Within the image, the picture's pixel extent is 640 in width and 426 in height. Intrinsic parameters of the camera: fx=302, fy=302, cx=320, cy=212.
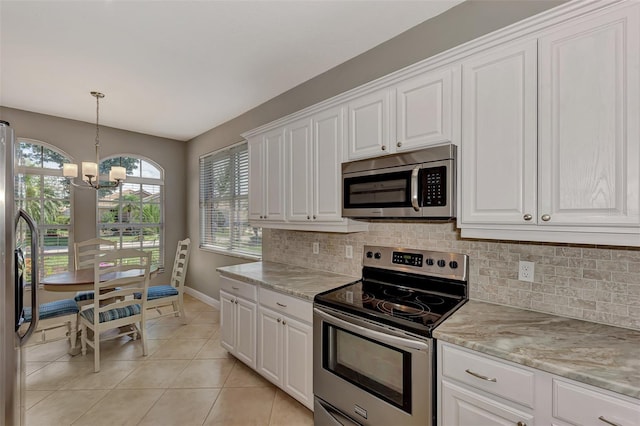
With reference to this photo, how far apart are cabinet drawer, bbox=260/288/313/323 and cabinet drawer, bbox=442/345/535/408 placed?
0.94 meters

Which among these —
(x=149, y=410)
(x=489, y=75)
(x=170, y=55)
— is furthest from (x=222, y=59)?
(x=149, y=410)

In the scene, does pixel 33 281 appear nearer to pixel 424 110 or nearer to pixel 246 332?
pixel 246 332

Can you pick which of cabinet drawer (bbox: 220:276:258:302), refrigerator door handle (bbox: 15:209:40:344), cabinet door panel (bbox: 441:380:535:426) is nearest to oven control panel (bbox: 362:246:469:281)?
cabinet door panel (bbox: 441:380:535:426)

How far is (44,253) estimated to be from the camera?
4.06m

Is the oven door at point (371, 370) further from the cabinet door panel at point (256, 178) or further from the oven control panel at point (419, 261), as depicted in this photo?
the cabinet door panel at point (256, 178)

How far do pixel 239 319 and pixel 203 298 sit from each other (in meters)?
2.48

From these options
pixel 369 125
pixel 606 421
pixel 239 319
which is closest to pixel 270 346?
pixel 239 319

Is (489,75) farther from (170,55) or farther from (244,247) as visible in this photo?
(244,247)

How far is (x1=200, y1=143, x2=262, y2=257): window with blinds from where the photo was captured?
4.09 meters

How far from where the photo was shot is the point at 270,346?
2.38 meters

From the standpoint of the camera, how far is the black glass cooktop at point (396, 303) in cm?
152

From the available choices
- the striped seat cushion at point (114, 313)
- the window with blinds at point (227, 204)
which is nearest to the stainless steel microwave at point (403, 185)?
the window with blinds at point (227, 204)

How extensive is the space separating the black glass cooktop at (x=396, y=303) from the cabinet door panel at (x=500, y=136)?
538 mm

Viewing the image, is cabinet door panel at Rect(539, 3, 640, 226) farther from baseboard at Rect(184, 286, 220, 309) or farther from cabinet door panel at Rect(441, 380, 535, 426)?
baseboard at Rect(184, 286, 220, 309)
